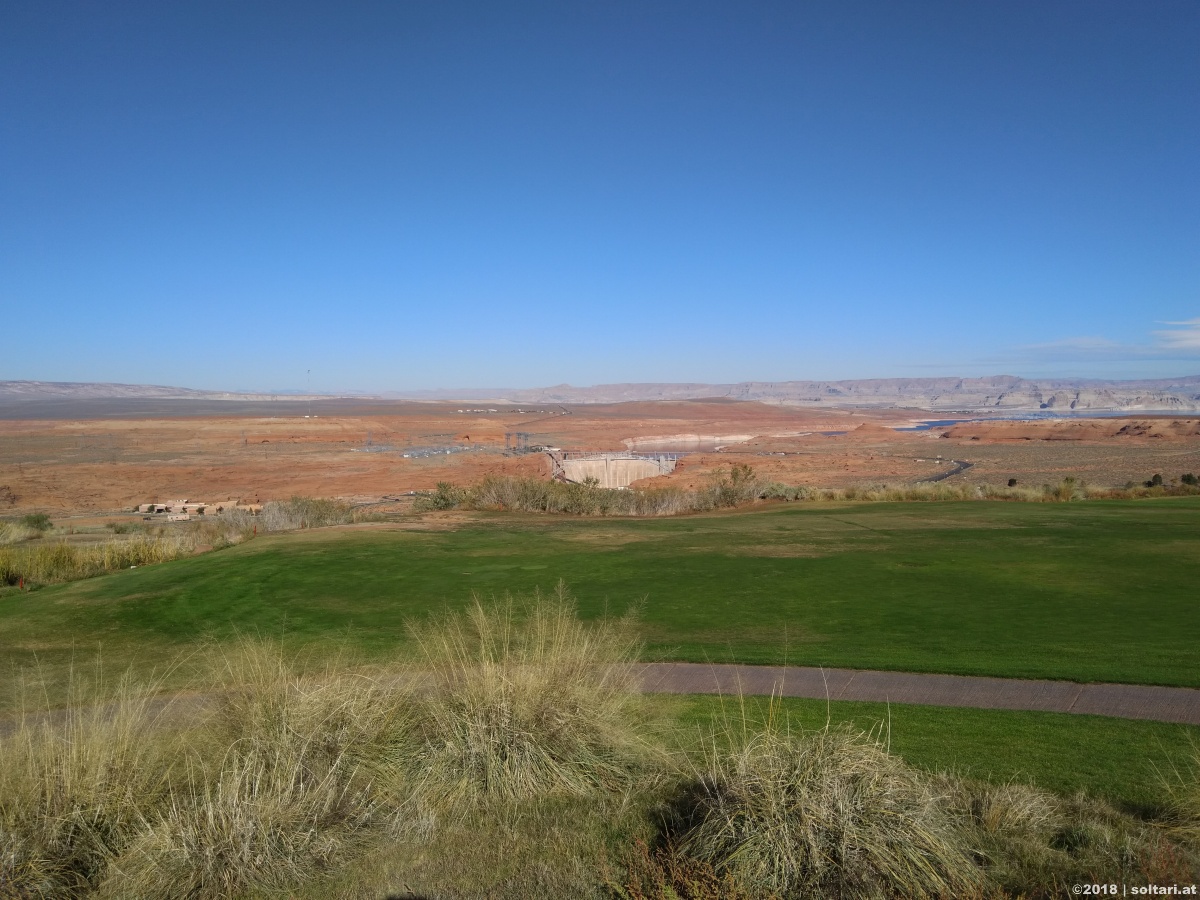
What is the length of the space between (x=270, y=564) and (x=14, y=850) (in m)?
11.3

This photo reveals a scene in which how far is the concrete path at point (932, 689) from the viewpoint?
8.10 m

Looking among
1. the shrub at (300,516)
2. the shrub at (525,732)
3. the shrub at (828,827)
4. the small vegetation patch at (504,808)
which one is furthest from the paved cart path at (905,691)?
the shrub at (300,516)

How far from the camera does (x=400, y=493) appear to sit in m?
43.8

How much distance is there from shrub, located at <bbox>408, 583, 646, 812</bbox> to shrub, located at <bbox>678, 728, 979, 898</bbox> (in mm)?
1131

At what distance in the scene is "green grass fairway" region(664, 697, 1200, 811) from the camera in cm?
643

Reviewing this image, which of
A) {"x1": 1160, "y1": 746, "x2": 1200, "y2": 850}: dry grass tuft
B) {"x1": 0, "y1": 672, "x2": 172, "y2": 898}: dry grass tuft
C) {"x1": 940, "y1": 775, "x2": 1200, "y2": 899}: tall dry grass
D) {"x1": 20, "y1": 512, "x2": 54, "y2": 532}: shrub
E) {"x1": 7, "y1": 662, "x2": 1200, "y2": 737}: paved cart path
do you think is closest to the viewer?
{"x1": 940, "y1": 775, "x2": 1200, "y2": 899}: tall dry grass

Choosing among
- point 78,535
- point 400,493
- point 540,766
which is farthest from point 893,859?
point 400,493

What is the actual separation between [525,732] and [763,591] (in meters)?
7.54

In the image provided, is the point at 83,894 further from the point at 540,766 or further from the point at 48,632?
the point at 48,632

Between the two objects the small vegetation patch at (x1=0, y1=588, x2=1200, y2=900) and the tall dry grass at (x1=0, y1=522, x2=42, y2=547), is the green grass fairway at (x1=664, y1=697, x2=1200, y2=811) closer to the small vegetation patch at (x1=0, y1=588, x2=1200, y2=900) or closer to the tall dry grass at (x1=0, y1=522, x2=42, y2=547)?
the small vegetation patch at (x1=0, y1=588, x2=1200, y2=900)

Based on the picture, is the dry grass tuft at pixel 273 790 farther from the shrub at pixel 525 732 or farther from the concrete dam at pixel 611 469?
the concrete dam at pixel 611 469

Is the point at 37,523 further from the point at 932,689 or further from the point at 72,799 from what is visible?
the point at 932,689

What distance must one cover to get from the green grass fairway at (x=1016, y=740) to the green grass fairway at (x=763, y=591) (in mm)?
1559

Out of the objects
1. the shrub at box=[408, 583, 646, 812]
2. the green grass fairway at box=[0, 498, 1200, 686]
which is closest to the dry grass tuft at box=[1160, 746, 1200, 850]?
the green grass fairway at box=[0, 498, 1200, 686]
